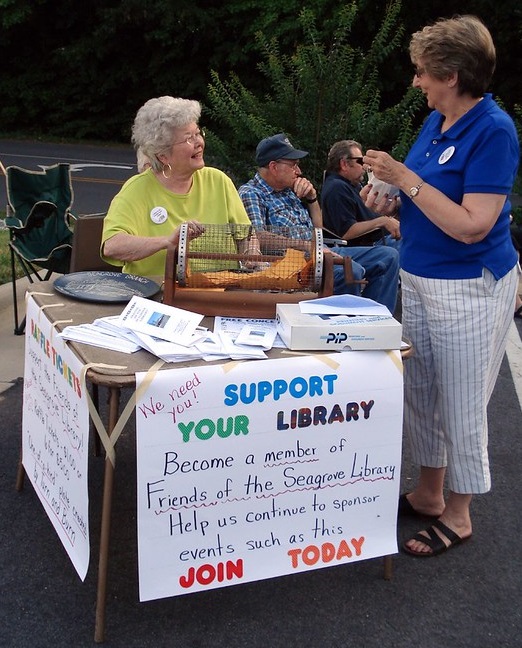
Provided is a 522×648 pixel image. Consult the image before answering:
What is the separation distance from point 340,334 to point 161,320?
21.6 inches

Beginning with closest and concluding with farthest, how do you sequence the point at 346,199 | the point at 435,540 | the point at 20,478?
the point at 435,540, the point at 20,478, the point at 346,199

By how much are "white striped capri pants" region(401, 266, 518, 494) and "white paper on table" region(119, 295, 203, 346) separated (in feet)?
2.65

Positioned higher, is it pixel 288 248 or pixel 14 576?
pixel 288 248

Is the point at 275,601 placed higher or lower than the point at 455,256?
lower

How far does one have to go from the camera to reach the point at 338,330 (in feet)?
7.17

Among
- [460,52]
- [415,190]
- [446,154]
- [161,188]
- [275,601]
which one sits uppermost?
[460,52]

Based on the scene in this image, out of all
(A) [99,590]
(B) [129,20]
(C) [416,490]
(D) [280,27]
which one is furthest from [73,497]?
(B) [129,20]

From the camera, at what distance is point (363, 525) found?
2375 mm

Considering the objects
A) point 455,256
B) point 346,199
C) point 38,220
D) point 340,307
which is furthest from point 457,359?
point 38,220

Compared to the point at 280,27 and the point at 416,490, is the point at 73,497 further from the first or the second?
the point at 280,27

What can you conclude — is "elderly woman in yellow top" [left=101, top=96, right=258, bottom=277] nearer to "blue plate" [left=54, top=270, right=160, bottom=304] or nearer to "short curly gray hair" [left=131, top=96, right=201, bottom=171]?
"short curly gray hair" [left=131, top=96, right=201, bottom=171]

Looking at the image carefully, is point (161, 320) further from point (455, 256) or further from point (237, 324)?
point (455, 256)

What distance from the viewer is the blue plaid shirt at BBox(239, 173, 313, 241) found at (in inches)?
169

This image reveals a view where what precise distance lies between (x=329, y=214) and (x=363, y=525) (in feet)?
9.15
